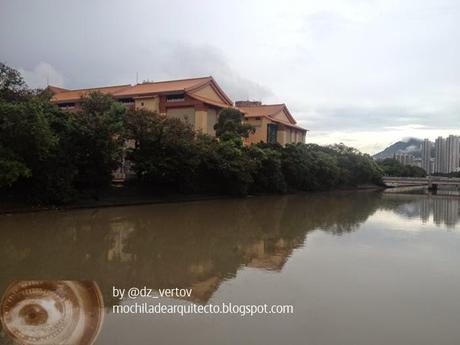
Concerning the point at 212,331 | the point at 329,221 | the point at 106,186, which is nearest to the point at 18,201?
the point at 106,186

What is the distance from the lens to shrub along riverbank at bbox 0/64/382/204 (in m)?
13.0

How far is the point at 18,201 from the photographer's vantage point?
14.6 meters

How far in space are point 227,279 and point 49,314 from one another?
4.02 metres

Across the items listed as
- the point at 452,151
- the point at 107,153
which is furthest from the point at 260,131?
the point at 452,151

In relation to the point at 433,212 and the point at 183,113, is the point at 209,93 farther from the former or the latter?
the point at 433,212

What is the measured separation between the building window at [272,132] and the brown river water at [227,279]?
2632 cm

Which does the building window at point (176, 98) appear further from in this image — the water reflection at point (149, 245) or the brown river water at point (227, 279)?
the brown river water at point (227, 279)

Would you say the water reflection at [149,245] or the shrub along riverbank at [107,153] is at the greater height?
the shrub along riverbank at [107,153]

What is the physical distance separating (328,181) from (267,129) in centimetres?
764

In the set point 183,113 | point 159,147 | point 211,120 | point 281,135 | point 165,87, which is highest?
point 165,87

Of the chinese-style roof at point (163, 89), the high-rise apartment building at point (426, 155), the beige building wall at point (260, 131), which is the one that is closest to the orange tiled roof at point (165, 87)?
the chinese-style roof at point (163, 89)

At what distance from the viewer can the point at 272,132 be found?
133 feet

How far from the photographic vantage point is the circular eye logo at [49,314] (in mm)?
2900

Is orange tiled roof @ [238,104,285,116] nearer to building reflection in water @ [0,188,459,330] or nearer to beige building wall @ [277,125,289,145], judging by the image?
beige building wall @ [277,125,289,145]
